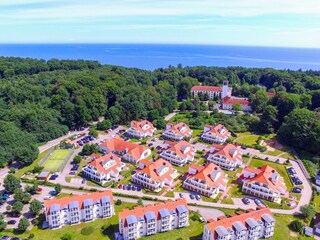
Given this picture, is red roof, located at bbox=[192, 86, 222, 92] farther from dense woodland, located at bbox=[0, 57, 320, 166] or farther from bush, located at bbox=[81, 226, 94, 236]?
bush, located at bbox=[81, 226, 94, 236]

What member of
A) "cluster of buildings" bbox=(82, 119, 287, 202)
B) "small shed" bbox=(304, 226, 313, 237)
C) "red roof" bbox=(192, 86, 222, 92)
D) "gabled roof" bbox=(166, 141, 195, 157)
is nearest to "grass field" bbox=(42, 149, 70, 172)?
"cluster of buildings" bbox=(82, 119, 287, 202)

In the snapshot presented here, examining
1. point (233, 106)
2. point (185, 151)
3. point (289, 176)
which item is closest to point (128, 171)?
point (185, 151)

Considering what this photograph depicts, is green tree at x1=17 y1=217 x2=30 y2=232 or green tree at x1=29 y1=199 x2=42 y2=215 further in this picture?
green tree at x1=29 y1=199 x2=42 y2=215

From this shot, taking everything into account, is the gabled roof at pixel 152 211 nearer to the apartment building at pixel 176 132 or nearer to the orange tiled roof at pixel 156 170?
the orange tiled roof at pixel 156 170

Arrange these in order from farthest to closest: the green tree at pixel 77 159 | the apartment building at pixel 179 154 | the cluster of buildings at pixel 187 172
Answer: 1. the apartment building at pixel 179 154
2. the green tree at pixel 77 159
3. the cluster of buildings at pixel 187 172

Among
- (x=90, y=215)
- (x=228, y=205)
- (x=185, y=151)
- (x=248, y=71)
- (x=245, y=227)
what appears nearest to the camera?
(x=245, y=227)

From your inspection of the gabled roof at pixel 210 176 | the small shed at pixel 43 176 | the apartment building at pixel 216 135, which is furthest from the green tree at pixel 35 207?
the apartment building at pixel 216 135

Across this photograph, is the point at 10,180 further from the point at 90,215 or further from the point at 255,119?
the point at 255,119
